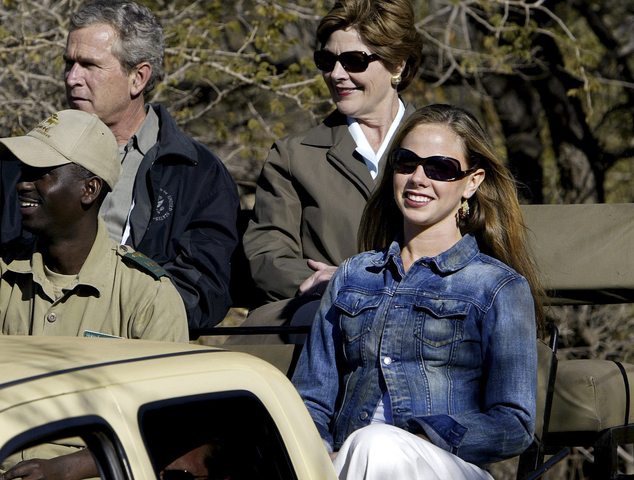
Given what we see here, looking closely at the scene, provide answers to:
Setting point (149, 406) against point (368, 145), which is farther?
point (368, 145)

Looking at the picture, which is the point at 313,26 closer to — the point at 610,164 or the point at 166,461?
the point at 610,164

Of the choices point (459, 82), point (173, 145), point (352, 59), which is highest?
point (352, 59)

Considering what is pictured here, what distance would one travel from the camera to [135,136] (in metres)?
3.69

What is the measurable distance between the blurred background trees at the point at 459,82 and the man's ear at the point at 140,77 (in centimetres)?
252

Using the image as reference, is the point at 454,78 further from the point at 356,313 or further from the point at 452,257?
the point at 356,313

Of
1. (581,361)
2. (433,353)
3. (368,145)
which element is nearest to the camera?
(433,353)

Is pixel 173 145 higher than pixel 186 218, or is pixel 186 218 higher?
pixel 173 145

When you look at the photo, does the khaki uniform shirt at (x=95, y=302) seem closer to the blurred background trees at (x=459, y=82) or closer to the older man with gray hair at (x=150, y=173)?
the older man with gray hair at (x=150, y=173)

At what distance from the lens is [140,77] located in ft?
12.6

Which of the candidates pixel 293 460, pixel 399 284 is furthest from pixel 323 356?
pixel 293 460

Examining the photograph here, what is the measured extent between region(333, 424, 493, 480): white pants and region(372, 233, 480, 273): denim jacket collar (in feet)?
1.92

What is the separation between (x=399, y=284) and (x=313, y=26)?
5352 mm

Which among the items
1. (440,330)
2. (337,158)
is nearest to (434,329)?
(440,330)

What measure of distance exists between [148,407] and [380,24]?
2539 millimetres
